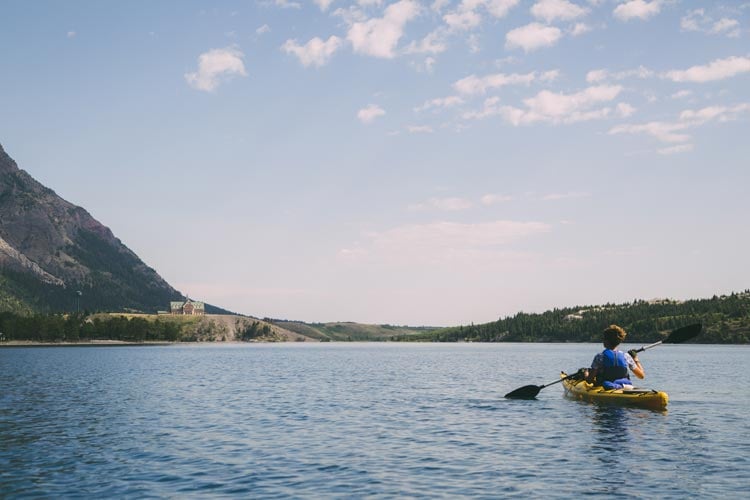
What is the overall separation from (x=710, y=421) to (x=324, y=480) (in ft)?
93.9

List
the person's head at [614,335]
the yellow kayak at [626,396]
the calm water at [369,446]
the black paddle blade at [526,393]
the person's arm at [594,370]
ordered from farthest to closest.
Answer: the black paddle blade at [526,393], the person's arm at [594,370], the yellow kayak at [626,396], the person's head at [614,335], the calm water at [369,446]

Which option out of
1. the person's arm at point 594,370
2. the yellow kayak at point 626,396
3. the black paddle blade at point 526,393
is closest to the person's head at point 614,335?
the person's arm at point 594,370

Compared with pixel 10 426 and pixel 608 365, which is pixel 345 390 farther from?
pixel 10 426

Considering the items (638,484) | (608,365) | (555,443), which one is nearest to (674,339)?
(608,365)

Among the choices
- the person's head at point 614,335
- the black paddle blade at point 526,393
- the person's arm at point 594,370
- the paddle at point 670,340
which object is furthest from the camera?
the black paddle blade at point 526,393

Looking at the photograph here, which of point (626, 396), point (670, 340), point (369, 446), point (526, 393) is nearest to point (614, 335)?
point (626, 396)

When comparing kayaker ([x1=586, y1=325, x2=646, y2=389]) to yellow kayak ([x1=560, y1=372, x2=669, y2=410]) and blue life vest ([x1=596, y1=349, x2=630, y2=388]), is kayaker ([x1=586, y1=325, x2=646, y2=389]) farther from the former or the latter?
yellow kayak ([x1=560, y1=372, x2=669, y2=410])

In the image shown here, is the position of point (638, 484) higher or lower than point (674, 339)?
lower

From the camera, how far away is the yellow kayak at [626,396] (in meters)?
44.7

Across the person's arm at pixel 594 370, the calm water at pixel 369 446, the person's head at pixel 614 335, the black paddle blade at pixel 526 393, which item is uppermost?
the person's head at pixel 614 335

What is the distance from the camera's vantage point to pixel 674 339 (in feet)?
171

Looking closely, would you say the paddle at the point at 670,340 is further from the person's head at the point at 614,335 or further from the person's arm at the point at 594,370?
the person's head at the point at 614,335

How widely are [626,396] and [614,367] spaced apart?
239 centimetres

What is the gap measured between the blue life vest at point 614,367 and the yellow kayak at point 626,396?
3.09 ft
